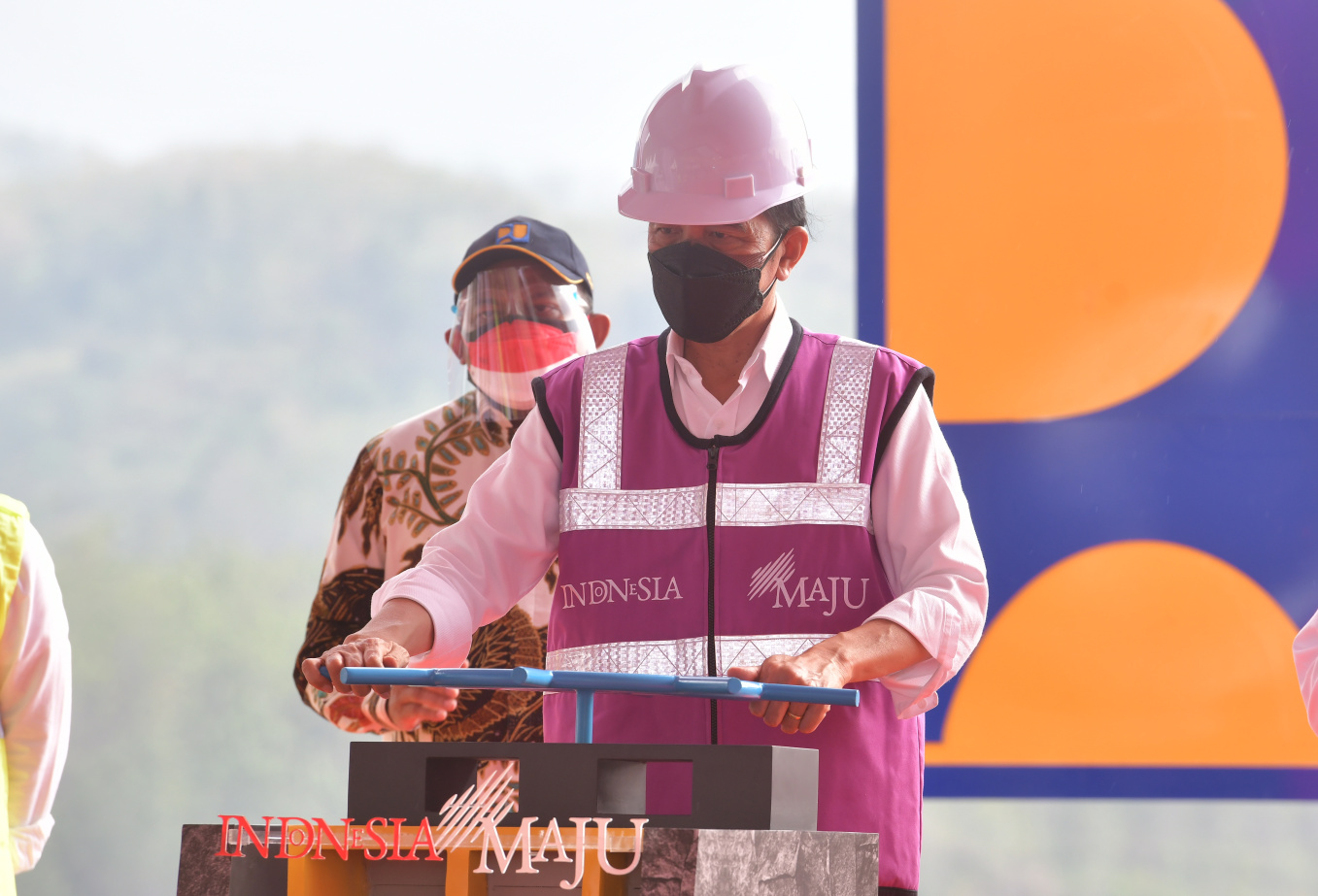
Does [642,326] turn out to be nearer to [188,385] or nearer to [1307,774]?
[188,385]

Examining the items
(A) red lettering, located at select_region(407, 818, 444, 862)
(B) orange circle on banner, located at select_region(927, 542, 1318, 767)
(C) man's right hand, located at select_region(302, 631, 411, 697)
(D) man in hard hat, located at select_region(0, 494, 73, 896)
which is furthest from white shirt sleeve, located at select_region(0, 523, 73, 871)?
(B) orange circle on banner, located at select_region(927, 542, 1318, 767)

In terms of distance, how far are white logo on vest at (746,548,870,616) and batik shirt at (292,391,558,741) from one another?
0.94 meters

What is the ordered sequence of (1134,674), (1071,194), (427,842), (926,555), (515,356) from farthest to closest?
(1071,194)
(1134,674)
(515,356)
(926,555)
(427,842)

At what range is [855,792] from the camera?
1565mm

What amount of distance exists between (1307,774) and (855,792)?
72.7 inches

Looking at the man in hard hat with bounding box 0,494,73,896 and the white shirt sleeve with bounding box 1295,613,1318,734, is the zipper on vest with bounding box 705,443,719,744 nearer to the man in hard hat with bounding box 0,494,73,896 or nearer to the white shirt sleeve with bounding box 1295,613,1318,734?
the white shirt sleeve with bounding box 1295,613,1318,734

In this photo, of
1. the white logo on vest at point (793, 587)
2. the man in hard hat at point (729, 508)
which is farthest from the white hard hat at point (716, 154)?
the white logo on vest at point (793, 587)

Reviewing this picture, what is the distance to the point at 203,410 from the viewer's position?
452cm

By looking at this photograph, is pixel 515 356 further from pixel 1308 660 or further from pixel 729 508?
pixel 1308 660

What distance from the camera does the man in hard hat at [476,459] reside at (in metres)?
2.55

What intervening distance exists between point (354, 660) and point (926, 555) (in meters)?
0.65

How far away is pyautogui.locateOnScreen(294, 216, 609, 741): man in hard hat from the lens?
2.55 metres

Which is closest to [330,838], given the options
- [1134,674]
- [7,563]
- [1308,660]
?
[7,563]

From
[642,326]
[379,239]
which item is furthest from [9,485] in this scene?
[642,326]
